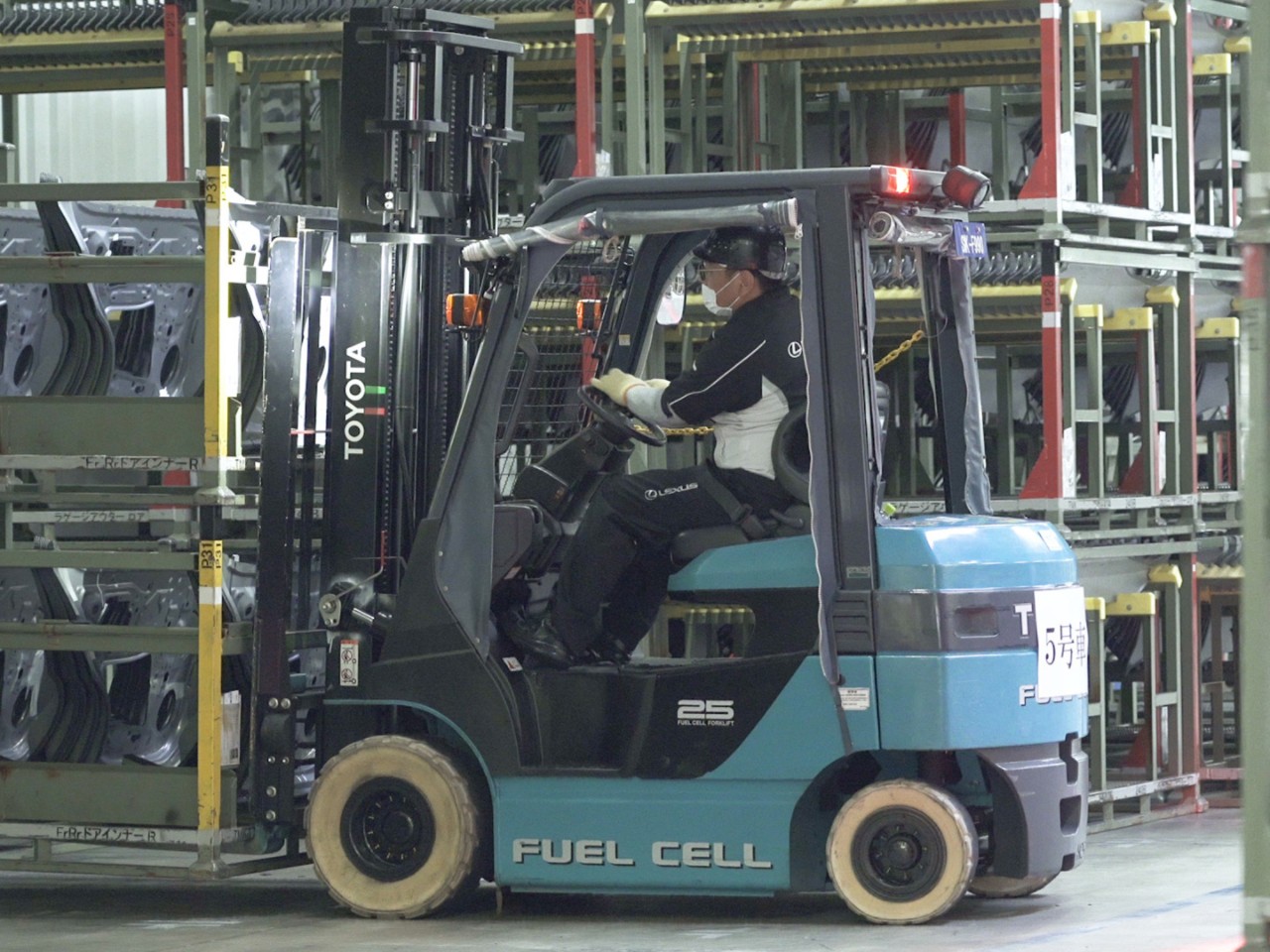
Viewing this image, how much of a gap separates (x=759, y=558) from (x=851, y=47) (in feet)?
17.3

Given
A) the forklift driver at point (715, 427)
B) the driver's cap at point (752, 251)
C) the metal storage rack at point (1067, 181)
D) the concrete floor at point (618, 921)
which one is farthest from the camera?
the metal storage rack at point (1067, 181)

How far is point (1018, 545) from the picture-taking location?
7.21 meters

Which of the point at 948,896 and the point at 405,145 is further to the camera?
the point at 405,145

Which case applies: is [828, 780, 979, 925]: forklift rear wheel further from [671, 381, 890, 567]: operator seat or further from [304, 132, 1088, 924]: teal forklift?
[671, 381, 890, 567]: operator seat

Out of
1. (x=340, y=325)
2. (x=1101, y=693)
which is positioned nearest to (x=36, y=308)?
(x=340, y=325)

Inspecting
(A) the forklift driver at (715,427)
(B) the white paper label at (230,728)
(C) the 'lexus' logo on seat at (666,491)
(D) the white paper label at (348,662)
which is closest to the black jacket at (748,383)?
(A) the forklift driver at (715,427)

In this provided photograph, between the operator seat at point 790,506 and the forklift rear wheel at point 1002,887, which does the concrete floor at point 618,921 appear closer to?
the forklift rear wheel at point 1002,887

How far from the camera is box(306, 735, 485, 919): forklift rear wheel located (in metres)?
7.30

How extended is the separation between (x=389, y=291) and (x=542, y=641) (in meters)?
1.31

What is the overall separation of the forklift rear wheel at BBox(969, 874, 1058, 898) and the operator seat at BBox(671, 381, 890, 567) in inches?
53.3

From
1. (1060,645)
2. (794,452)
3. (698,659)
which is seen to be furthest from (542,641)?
(1060,645)

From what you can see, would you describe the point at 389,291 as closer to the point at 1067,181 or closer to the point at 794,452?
the point at 794,452

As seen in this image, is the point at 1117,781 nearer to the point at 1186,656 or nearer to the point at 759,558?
the point at 1186,656

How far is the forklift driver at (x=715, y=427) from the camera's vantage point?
7.01 m
